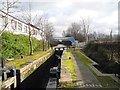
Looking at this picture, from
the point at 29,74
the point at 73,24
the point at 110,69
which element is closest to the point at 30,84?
the point at 29,74

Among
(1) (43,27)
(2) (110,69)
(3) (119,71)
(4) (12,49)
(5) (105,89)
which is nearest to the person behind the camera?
(5) (105,89)

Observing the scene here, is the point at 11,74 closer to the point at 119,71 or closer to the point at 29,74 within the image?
the point at 29,74

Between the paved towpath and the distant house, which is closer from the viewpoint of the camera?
the paved towpath

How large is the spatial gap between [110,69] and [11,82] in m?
6.91

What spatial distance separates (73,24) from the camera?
58.5 m

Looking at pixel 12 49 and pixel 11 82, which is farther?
pixel 12 49

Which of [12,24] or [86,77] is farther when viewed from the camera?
[12,24]

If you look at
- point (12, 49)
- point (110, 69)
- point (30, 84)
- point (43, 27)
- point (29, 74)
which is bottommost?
point (30, 84)

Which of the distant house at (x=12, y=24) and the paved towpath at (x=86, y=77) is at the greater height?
the distant house at (x=12, y=24)

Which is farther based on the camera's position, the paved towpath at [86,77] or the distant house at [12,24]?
the distant house at [12,24]

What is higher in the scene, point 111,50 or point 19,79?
point 111,50

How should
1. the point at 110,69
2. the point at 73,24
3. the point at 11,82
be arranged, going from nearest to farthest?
the point at 11,82, the point at 110,69, the point at 73,24

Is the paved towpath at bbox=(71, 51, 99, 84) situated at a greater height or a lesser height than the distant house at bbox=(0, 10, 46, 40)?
lesser

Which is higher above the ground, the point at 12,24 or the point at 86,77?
the point at 12,24
